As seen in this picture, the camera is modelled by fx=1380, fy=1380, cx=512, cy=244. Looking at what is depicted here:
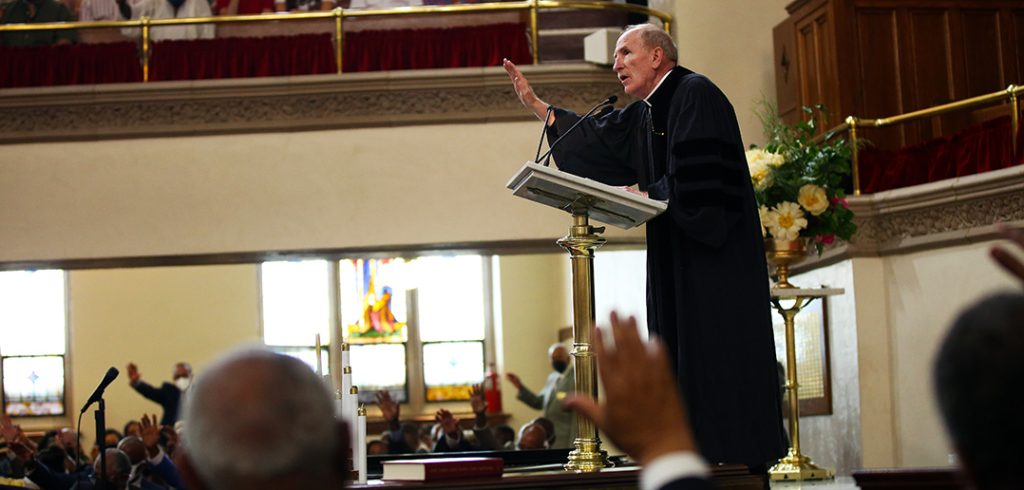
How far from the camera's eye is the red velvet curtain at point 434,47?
403 inches

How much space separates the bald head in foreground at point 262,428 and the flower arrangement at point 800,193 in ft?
20.4

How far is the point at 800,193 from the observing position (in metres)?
7.55

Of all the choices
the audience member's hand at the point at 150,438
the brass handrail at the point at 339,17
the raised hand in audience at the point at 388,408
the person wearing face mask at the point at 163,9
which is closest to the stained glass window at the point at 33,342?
the person wearing face mask at the point at 163,9

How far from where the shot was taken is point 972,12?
10133 mm

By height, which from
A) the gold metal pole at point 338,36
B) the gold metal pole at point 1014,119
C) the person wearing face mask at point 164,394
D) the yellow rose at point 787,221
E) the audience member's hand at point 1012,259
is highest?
the gold metal pole at point 338,36

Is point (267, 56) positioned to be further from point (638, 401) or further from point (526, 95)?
point (638, 401)

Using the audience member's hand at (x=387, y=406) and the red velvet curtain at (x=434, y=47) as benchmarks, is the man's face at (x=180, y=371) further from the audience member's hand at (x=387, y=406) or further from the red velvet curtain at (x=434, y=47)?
the red velvet curtain at (x=434, y=47)

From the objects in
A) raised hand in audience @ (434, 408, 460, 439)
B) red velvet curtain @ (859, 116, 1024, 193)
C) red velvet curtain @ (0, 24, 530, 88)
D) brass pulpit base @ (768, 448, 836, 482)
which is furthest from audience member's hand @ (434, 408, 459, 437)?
red velvet curtain @ (859, 116, 1024, 193)

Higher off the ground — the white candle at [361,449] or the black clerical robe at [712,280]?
the black clerical robe at [712,280]

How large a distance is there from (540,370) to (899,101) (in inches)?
365

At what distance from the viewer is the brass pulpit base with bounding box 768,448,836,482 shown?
7090 mm

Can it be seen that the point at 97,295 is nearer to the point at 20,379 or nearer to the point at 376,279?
the point at 20,379

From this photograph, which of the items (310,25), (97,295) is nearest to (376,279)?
(97,295)

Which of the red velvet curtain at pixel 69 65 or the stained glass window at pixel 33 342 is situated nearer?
the red velvet curtain at pixel 69 65
